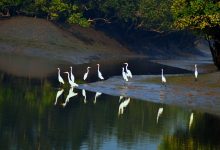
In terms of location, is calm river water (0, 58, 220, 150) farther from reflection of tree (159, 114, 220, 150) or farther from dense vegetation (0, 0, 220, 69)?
dense vegetation (0, 0, 220, 69)

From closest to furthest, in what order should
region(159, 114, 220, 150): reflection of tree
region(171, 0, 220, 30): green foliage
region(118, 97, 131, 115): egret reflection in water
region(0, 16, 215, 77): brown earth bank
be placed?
region(159, 114, 220, 150): reflection of tree < region(118, 97, 131, 115): egret reflection in water < region(171, 0, 220, 30): green foliage < region(0, 16, 215, 77): brown earth bank

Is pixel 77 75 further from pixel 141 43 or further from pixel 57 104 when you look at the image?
pixel 141 43

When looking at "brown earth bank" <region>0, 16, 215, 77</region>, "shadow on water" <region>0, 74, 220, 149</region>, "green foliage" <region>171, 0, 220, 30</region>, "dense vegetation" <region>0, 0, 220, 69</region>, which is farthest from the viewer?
"dense vegetation" <region>0, 0, 220, 69</region>

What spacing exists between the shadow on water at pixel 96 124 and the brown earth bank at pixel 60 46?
1503 cm

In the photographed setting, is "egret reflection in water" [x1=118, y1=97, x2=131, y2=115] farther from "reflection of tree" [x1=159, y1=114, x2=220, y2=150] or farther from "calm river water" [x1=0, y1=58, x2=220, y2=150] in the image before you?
"reflection of tree" [x1=159, y1=114, x2=220, y2=150]

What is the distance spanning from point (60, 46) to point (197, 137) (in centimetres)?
4753

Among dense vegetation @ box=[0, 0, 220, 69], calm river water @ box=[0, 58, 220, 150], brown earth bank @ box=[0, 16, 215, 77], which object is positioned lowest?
brown earth bank @ box=[0, 16, 215, 77]

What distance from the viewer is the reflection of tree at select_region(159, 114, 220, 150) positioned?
89.5 ft

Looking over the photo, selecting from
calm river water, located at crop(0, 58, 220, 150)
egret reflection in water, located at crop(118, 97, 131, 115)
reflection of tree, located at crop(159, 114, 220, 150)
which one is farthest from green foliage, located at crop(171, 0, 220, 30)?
reflection of tree, located at crop(159, 114, 220, 150)

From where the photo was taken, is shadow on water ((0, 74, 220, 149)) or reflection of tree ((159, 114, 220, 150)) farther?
reflection of tree ((159, 114, 220, 150))

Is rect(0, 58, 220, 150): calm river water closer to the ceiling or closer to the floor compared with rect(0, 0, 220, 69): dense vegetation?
closer to the ceiling

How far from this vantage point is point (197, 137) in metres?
29.3

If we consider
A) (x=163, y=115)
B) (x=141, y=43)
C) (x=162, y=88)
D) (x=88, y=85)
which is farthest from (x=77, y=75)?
(x=141, y=43)

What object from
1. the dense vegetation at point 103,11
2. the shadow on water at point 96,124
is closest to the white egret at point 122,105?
the shadow on water at point 96,124
